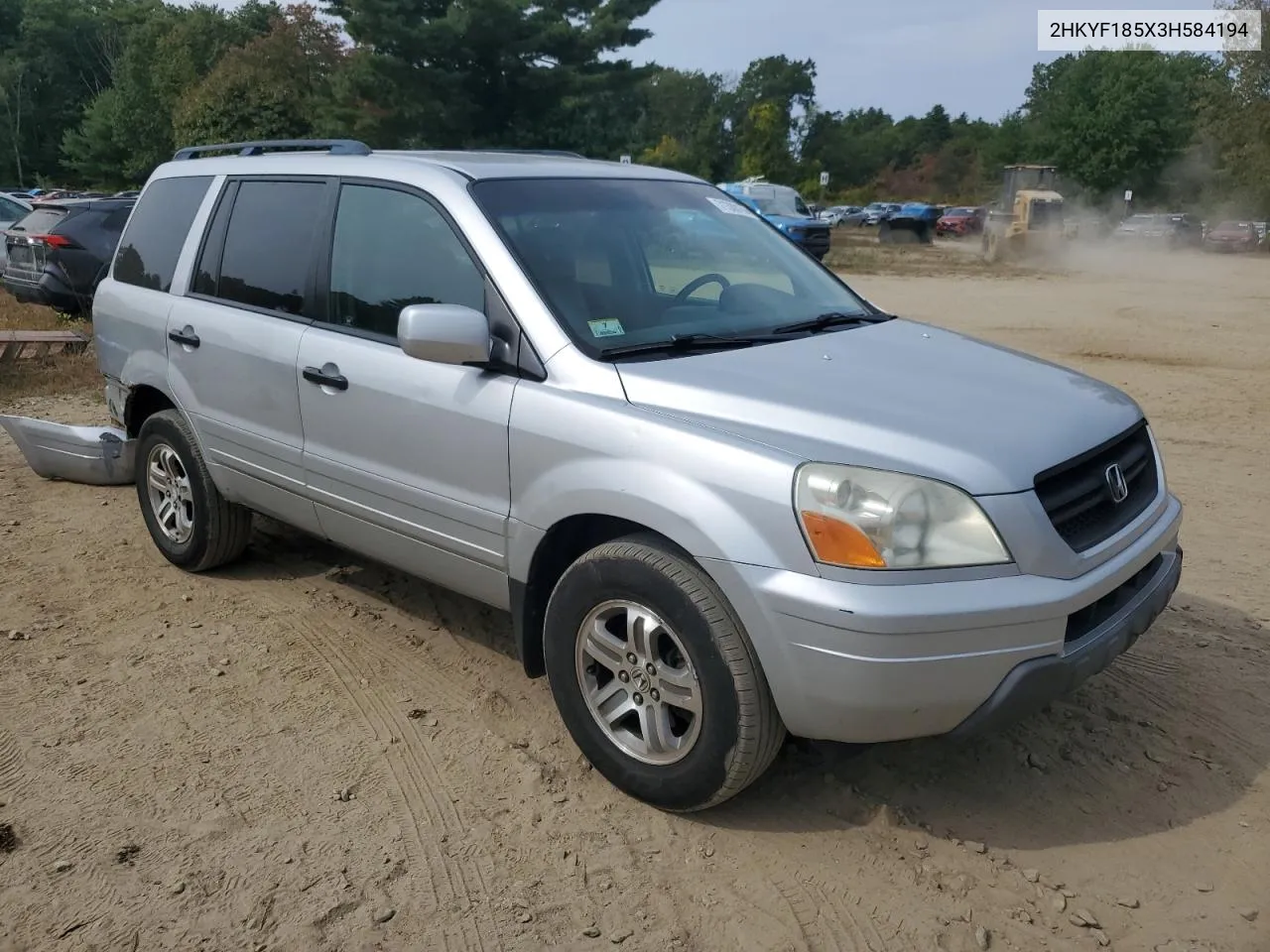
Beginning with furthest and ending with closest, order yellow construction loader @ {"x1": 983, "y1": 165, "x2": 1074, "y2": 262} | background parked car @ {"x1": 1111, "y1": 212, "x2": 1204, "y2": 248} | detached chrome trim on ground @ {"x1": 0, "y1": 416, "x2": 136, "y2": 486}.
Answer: background parked car @ {"x1": 1111, "y1": 212, "x2": 1204, "y2": 248} < yellow construction loader @ {"x1": 983, "y1": 165, "x2": 1074, "y2": 262} < detached chrome trim on ground @ {"x1": 0, "y1": 416, "x2": 136, "y2": 486}

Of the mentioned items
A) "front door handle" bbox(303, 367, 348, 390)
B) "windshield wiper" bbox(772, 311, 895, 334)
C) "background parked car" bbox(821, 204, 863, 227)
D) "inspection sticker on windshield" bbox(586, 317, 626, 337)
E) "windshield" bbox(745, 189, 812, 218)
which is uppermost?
"background parked car" bbox(821, 204, 863, 227)

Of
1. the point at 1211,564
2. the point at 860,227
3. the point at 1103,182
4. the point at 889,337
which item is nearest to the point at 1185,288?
the point at 1211,564

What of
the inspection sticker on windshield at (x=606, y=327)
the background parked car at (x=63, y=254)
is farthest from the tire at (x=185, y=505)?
the background parked car at (x=63, y=254)

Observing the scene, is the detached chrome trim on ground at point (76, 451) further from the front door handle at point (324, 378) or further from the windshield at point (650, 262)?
the windshield at point (650, 262)

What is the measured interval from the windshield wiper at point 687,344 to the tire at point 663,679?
1.98 ft

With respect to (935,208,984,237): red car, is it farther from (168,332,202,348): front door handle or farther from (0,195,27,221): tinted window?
(168,332,202,348): front door handle

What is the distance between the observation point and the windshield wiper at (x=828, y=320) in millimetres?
3721

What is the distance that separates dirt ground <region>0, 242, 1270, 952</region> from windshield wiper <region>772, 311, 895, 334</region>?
1.41 m

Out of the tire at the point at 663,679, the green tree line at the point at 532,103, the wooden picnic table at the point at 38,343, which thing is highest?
the green tree line at the point at 532,103

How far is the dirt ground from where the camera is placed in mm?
2736

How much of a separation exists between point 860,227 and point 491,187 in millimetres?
52069

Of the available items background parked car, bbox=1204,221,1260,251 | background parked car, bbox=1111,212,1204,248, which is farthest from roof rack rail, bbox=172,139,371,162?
background parked car, bbox=1111,212,1204,248

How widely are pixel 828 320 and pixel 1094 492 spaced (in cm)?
120

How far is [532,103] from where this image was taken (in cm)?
3334
